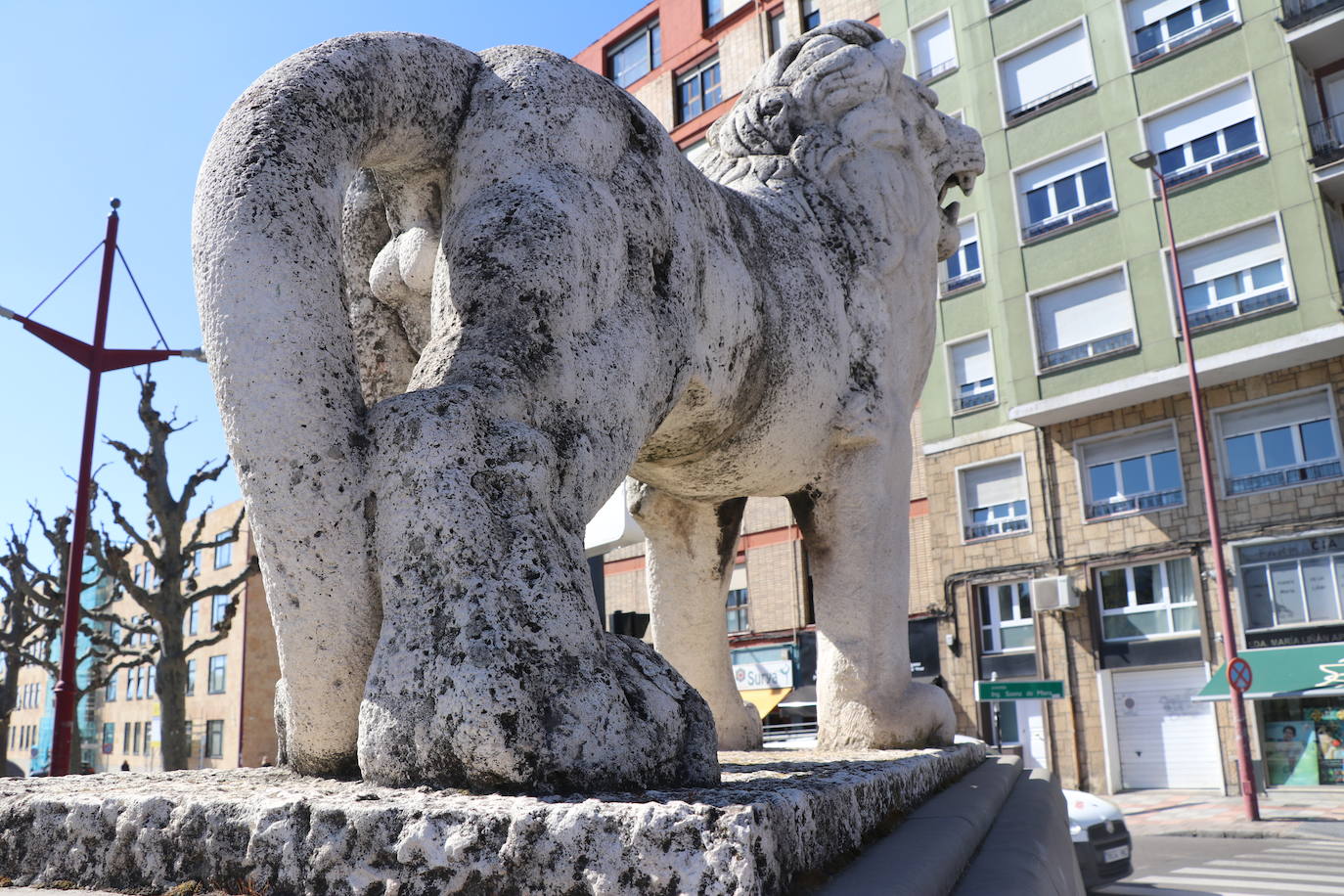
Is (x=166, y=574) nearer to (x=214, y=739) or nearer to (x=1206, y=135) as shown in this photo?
(x=1206, y=135)

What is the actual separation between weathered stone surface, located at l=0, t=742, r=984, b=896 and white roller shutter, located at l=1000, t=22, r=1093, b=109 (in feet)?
66.0

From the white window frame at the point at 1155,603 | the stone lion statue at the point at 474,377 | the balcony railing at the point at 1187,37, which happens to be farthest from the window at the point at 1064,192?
the stone lion statue at the point at 474,377

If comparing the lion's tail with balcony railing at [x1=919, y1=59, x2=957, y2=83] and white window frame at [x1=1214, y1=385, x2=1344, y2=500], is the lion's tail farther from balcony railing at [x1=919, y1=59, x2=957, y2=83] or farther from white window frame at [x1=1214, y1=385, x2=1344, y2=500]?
balcony railing at [x1=919, y1=59, x2=957, y2=83]

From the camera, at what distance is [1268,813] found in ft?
44.9

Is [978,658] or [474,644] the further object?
[978,658]

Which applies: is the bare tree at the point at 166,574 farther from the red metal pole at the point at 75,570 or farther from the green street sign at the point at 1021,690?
the green street sign at the point at 1021,690

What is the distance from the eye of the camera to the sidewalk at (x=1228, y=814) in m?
12.1

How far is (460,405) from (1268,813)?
15.1 m

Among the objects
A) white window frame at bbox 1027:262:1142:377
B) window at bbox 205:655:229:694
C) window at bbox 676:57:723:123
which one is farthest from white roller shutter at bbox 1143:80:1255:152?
window at bbox 205:655:229:694

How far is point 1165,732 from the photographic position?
16953 mm

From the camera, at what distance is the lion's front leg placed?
2992 mm

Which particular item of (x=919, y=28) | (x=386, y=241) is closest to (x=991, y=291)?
(x=919, y=28)

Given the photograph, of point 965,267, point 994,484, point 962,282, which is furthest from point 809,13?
point 994,484

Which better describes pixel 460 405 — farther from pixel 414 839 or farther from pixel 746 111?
pixel 746 111
